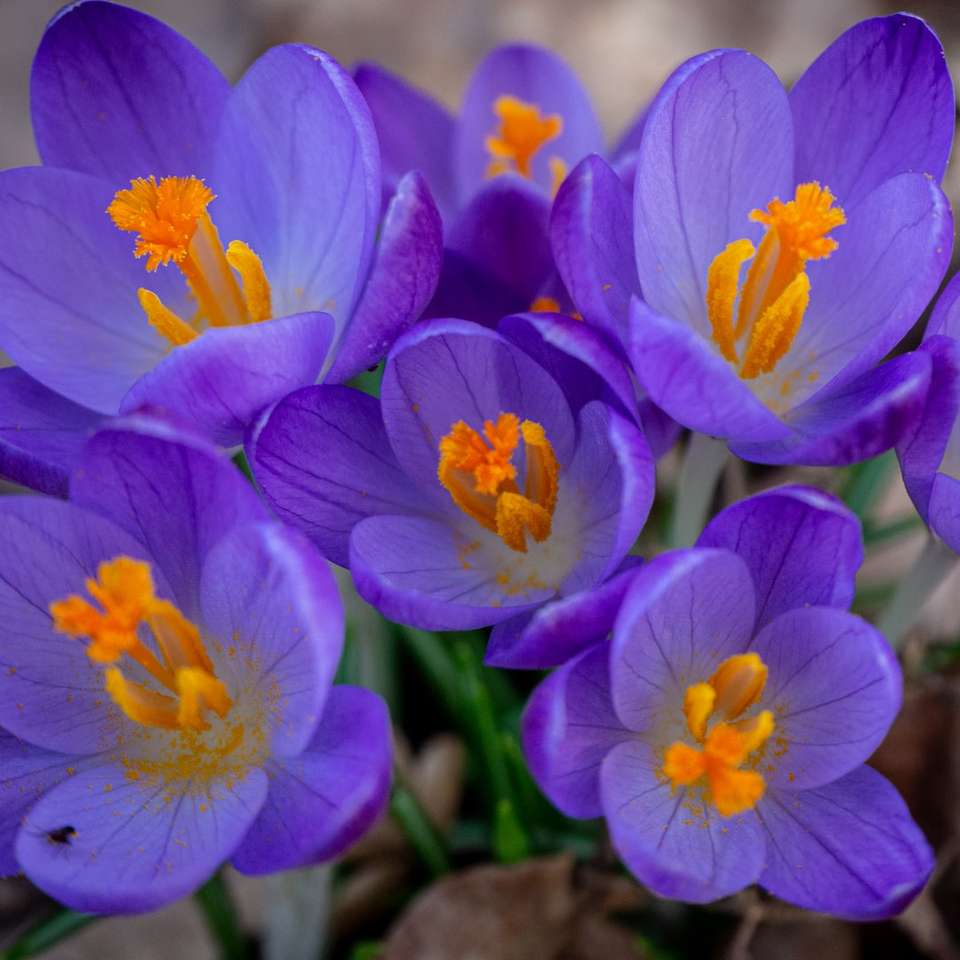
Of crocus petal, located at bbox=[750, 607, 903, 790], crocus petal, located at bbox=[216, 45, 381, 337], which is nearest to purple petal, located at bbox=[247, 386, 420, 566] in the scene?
crocus petal, located at bbox=[216, 45, 381, 337]

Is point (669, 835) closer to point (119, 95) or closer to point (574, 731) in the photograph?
point (574, 731)

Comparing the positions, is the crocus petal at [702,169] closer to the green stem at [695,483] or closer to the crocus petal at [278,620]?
the green stem at [695,483]

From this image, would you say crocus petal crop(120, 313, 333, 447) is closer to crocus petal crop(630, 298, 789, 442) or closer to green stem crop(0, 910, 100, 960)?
crocus petal crop(630, 298, 789, 442)

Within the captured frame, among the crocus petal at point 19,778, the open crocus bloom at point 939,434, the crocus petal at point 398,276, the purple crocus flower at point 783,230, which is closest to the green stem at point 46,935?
the crocus petal at point 19,778

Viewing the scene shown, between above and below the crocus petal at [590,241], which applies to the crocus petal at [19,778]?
below

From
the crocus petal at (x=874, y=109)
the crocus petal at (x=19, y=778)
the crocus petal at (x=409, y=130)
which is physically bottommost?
the crocus petal at (x=19, y=778)

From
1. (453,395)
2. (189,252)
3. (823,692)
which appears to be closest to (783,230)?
(453,395)

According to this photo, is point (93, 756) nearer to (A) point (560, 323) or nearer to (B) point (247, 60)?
(A) point (560, 323)
